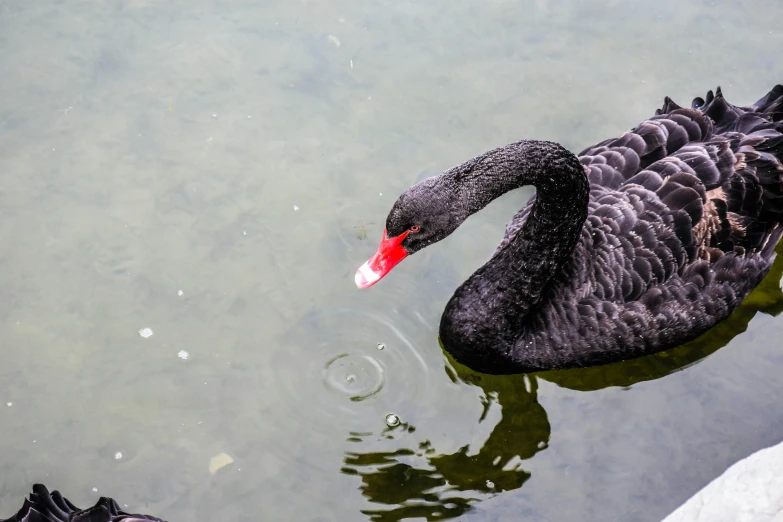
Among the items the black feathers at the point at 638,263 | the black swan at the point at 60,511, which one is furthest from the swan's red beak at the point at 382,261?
the black swan at the point at 60,511

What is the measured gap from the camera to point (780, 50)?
21.7 ft

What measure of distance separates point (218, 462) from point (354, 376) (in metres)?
0.85

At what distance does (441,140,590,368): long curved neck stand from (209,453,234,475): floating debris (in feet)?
4.35

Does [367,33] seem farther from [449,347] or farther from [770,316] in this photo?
[770,316]

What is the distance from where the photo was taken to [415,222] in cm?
409

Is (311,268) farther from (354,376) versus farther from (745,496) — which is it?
(745,496)

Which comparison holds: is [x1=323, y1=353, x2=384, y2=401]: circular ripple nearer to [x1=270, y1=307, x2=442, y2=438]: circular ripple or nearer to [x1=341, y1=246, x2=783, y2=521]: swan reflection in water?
[x1=270, y1=307, x2=442, y2=438]: circular ripple

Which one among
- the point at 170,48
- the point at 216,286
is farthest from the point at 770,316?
the point at 170,48

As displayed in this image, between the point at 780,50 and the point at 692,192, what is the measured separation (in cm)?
Result: 270

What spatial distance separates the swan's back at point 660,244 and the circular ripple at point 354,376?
789 millimetres

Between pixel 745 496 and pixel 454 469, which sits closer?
pixel 745 496

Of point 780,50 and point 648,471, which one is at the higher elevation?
point 780,50

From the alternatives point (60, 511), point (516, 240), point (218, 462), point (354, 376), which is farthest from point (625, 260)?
point (60, 511)

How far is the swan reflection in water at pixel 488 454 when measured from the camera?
4.40 metres
